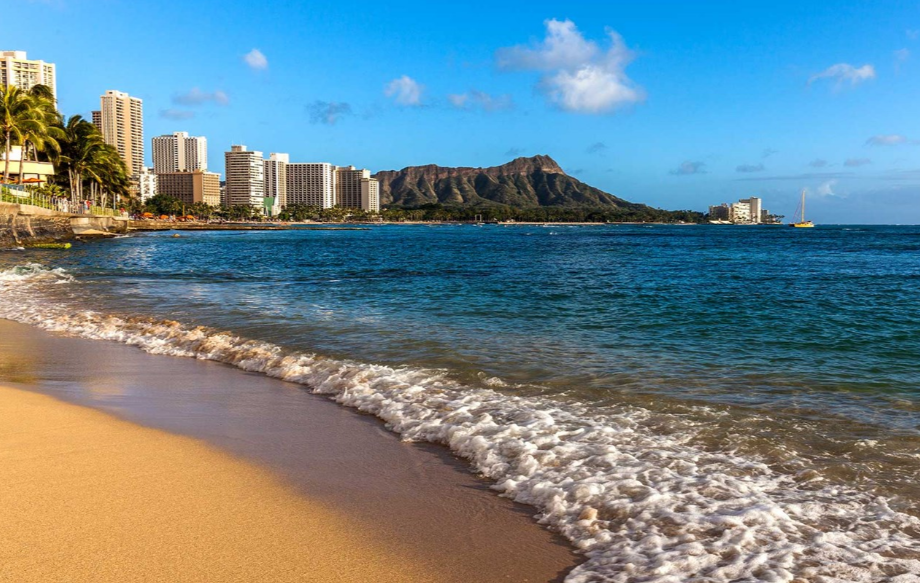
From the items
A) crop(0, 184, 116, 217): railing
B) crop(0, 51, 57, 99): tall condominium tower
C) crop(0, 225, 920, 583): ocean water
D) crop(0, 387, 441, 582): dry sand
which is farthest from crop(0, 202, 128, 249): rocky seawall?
crop(0, 51, 57, 99): tall condominium tower

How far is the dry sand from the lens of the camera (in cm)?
355

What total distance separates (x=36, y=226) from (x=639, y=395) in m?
53.3

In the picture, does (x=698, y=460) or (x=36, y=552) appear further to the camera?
(x=698, y=460)

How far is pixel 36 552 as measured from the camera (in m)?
3.65

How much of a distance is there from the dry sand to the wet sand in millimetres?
196

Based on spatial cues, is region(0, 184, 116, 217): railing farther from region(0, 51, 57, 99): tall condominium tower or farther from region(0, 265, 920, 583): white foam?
region(0, 51, 57, 99): tall condominium tower

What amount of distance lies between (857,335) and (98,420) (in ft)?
41.6

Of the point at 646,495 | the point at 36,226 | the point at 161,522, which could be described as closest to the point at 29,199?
the point at 36,226

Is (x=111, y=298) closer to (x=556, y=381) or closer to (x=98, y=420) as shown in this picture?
(x=98, y=420)

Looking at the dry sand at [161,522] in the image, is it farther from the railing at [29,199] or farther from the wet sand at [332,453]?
the railing at [29,199]

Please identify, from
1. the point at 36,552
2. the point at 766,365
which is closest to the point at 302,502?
the point at 36,552

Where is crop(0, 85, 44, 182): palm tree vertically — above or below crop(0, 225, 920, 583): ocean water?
above

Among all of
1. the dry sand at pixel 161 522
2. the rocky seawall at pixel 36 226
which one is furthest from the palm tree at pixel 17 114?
the dry sand at pixel 161 522

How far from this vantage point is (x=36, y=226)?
4888cm
